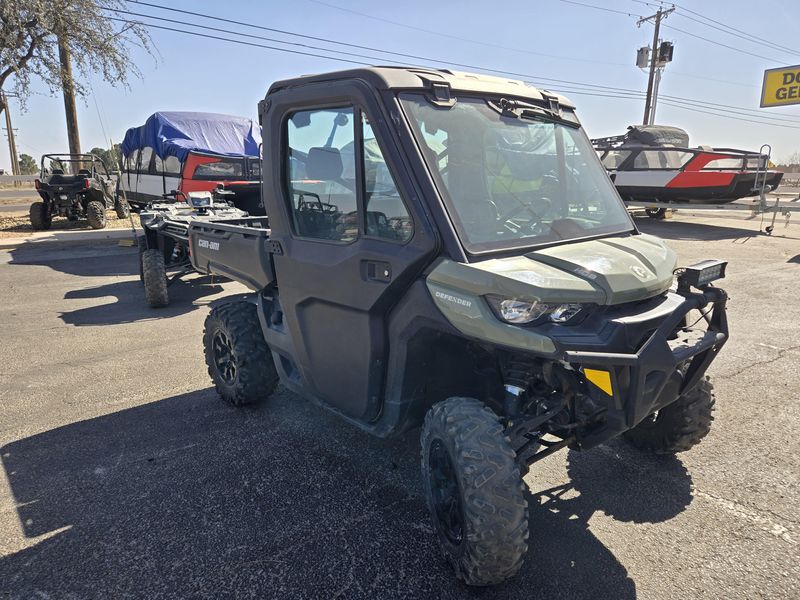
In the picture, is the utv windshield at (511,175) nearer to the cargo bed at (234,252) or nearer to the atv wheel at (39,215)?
the cargo bed at (234,252)

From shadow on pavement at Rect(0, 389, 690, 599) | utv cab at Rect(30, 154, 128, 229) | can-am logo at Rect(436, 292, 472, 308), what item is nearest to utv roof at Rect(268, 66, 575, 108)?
can-am logo at Rect(436, 292, 472, 308)

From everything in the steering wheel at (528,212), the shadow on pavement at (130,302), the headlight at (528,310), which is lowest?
the shadow on pavement at (130,302)

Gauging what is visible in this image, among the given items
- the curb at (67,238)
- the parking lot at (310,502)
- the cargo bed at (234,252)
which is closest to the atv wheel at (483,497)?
the parking lot at (310,502)

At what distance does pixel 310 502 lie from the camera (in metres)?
3.00

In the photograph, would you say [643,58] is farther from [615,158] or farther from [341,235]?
[341,235]

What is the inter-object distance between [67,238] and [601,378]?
14.4 m

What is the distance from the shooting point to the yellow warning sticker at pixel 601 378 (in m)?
2.13

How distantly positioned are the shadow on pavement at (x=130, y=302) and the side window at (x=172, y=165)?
4530 millimetres

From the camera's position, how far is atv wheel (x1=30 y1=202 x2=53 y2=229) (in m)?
14.4

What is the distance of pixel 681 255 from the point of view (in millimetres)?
11359

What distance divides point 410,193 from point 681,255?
35.4ft

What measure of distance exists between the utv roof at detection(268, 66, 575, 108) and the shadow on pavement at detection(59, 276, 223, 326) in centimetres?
486

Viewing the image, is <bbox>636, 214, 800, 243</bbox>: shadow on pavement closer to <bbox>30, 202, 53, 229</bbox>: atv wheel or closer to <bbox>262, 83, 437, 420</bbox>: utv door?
<bbox>262, 83, 437, 420</bbox>: utv door

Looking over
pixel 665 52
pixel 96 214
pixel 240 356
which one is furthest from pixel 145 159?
pixel 665 52
